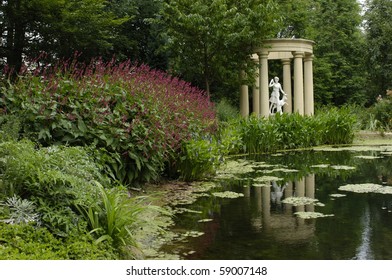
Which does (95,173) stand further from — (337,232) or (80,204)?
(337,232)

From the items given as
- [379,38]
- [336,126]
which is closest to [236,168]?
[336,126]

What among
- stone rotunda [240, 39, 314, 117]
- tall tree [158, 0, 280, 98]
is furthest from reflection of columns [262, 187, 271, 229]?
stone rotunda [240, 39, 314, 117]

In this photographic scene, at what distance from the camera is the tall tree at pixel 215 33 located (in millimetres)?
18328

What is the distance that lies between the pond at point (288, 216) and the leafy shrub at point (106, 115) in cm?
99

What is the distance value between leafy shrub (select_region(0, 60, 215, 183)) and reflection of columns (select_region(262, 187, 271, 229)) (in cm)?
168

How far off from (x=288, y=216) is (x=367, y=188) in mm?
2536

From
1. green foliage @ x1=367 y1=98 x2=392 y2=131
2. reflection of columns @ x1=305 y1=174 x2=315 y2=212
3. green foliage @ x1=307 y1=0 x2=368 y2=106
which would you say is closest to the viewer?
reflection of columns @ x1=305 y1=174 x2=315 y2=212

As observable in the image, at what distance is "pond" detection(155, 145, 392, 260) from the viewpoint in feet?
14.1

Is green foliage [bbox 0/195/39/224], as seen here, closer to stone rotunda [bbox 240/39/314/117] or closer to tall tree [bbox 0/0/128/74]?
tall tree [bbox 0/0/128/74]

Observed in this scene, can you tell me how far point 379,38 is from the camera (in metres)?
29.2

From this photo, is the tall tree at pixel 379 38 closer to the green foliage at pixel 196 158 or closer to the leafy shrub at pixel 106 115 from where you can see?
the green foliage at pixel 196 158

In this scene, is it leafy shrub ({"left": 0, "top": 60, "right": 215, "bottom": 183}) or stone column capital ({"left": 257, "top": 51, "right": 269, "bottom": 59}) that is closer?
leafy shrub ({"left": 0, "top": 60, "right": 215, "bottom": 183})

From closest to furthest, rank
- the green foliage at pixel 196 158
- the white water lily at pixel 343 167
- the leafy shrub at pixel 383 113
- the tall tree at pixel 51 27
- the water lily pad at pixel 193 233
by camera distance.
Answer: the water lily pad at pixel 193 233, the green foliage at pixel 196 158, the white water lily at pixel 343 167, the tall tree at pixel 51 27, the leafy shrub at pixel 383 113

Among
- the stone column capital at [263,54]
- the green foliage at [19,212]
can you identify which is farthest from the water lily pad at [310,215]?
the stone column capital at [263,54]
